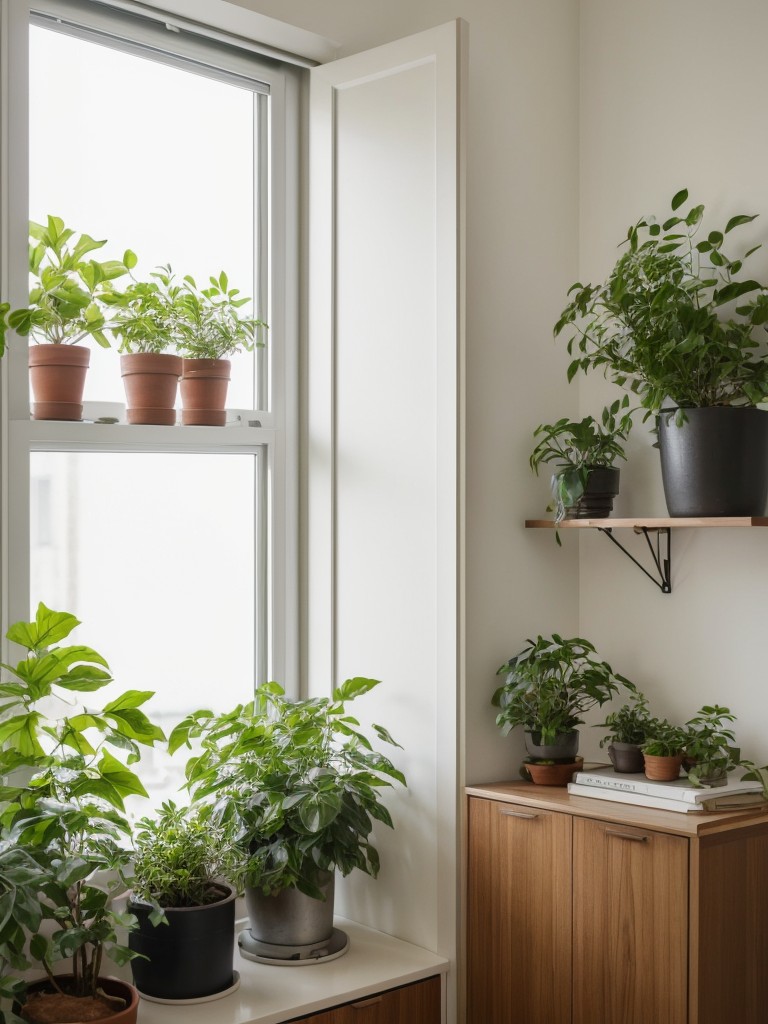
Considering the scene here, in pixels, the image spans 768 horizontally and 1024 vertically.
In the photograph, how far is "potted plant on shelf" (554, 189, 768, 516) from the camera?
89.4 inches

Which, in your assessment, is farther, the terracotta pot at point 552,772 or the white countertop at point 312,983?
the terracotta pot at point 552,772

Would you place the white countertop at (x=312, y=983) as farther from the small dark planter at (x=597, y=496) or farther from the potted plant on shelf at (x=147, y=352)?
the potted plant on shelf at (x=147, y=352)

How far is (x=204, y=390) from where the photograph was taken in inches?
98.0

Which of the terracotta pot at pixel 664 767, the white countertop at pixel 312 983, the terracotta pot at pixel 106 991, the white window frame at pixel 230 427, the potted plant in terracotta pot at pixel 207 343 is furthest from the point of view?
the potted plant in terracotta pot at pixel 207 343

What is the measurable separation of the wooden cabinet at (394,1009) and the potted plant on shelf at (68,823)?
440mm

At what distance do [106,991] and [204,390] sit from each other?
1237 mm

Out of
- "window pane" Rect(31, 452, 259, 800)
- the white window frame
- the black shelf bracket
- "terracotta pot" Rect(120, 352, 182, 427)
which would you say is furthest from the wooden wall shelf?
"terracotta pot" Rect(120, 352, 182, 427)

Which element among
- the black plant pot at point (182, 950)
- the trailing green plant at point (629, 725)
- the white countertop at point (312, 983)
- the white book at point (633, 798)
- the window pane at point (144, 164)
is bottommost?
the white countertop at point (312, 983)

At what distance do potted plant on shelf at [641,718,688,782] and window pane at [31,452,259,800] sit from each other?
3.13ft

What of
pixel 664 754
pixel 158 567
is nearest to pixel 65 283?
pixel 158 567

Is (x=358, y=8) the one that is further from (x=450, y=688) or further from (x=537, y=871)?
(x=537, y=871)

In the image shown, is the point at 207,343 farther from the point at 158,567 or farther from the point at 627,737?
the point at 627,737

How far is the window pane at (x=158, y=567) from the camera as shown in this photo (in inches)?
92.9

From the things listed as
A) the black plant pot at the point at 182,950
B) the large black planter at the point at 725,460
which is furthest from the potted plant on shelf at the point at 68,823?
the large black planter at the point at 725,460
